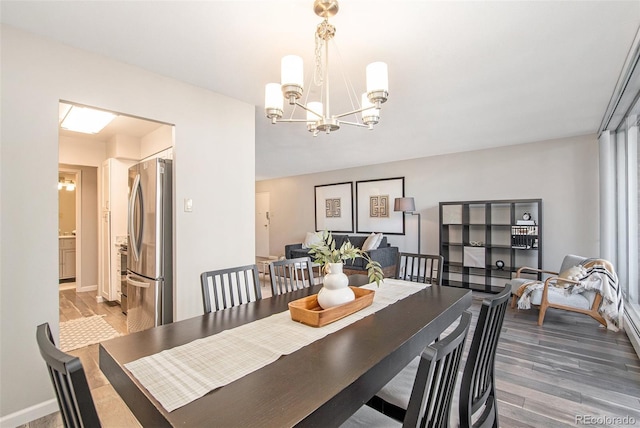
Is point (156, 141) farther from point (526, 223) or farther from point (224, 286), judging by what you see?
point (526, 223)

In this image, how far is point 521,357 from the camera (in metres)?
2.68

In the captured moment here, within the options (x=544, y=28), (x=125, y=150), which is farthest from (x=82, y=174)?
(x=544, y=28)

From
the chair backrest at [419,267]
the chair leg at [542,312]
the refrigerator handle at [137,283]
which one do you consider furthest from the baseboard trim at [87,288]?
the chair leg at [542,312]

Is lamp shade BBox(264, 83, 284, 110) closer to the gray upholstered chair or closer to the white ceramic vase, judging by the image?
the white ceramic vase

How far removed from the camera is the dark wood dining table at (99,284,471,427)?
819 mm

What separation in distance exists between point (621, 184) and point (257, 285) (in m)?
4.44

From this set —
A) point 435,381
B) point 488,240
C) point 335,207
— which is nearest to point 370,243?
point 335,207

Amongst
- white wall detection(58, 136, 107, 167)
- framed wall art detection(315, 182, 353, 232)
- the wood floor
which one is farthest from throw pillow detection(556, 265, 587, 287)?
white wall detection(58, 136, 107, 167)

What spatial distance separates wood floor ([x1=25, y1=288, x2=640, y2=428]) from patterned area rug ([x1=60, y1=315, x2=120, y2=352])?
0.14m

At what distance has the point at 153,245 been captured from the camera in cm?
268

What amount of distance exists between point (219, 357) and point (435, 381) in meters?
0.77

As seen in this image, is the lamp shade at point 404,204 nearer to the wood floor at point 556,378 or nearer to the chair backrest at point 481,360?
the wood floor at point 556,378

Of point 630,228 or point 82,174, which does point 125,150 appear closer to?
point 82,174

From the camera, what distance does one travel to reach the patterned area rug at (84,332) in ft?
9.86
